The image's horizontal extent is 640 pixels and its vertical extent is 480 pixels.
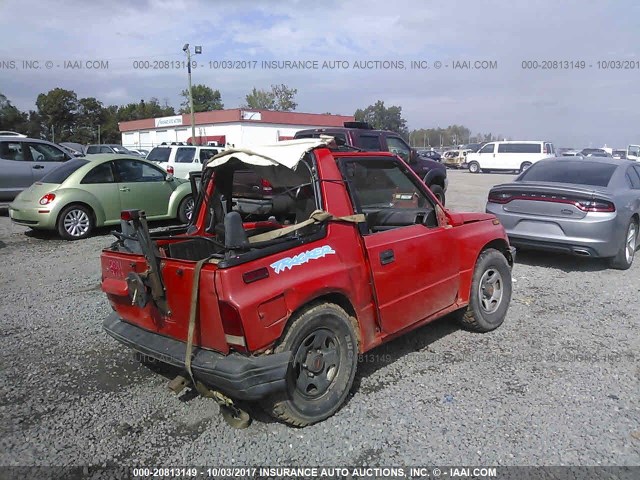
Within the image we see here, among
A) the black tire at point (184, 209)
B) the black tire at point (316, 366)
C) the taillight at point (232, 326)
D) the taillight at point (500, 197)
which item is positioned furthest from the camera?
the black tire at point (184, 209)

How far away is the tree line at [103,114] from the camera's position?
2692 inches

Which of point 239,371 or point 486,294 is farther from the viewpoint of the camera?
point 486,294

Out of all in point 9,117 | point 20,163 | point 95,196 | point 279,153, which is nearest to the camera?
point 279,153

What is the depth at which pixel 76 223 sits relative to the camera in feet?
30.6

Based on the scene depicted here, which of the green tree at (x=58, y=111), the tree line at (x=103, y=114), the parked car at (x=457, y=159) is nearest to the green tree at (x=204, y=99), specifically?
the tree line at (x=103, y=114)

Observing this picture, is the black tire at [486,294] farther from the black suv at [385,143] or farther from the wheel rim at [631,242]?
the black suv at [385,143]

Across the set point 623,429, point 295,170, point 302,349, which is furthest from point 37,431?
point 623,429

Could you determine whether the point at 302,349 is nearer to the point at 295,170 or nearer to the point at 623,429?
the point at 295,170

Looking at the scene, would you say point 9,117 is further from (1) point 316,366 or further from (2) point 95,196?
(1) point 316,366

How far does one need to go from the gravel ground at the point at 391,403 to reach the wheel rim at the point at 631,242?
6.67 ft

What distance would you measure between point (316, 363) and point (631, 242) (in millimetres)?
6151

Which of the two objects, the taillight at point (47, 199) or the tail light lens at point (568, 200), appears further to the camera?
the taillight at point (47, 199)

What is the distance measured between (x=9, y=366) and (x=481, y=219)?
14.1ft

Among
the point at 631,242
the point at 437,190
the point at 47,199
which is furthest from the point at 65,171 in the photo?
the point at 631,242
